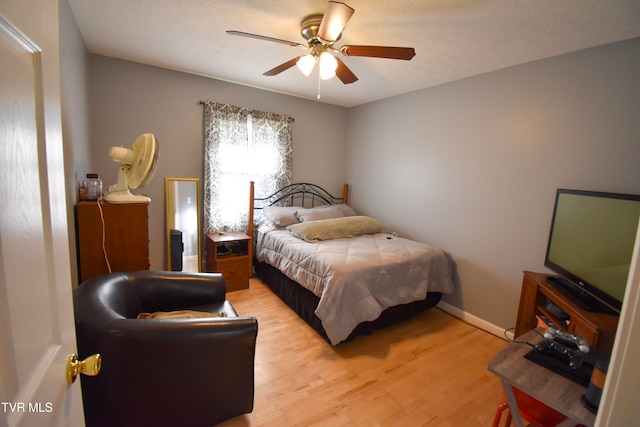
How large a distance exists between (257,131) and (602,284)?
3.50 metres

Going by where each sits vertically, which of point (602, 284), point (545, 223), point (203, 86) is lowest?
point (602, 284)

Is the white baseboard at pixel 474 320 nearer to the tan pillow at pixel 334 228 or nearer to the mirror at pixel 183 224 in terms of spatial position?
the tan pillow at pixel 334 228

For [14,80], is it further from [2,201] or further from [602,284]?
[602,284]

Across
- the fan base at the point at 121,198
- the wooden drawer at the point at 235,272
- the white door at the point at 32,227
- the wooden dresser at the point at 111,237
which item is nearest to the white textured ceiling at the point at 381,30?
the fan base at the point at 121,198

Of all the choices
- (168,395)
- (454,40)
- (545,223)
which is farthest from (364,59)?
(168,395)

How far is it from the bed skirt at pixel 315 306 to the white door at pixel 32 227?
1.93 m

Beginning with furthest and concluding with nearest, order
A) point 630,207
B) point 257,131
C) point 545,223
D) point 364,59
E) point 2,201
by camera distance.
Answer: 1. point 257,131
2. point 364,59
3. point 545,223
4. point 630,207
5. point 2,201

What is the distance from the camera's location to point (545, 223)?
89.6 inches

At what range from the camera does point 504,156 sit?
252 cm

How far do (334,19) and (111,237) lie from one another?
6.80ft

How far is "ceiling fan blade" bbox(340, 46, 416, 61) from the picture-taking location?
66.8 inches

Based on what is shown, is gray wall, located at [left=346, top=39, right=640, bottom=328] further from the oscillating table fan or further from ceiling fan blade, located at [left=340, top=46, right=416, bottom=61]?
the oscillating table fan

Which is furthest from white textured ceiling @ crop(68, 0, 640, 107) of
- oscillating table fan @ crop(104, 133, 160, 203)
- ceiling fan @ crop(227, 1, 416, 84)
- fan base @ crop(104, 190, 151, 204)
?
fan base @ crop(104, 190, 151, 204)

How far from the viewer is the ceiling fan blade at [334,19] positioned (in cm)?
142
